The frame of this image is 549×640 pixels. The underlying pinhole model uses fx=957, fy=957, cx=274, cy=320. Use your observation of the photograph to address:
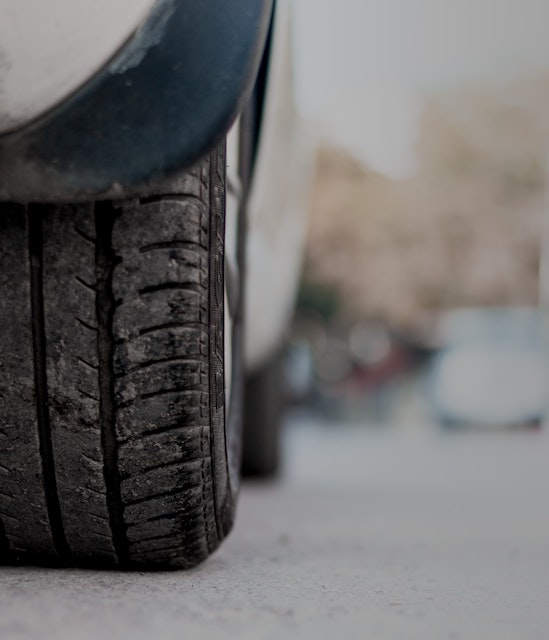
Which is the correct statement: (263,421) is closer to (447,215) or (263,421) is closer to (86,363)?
(86,363)

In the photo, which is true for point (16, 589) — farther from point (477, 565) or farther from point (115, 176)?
point (477, 565)

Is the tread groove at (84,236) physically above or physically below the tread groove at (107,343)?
above

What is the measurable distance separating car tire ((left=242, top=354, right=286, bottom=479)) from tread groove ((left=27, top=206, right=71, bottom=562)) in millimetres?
2419

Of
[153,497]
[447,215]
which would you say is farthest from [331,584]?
[447,215]

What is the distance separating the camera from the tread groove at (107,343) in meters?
1.22

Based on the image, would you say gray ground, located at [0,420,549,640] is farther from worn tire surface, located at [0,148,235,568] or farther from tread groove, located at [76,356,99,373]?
tread groove, located at [76,356,99,373]

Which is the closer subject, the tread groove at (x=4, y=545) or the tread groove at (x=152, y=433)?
the tread groove at (x=152, y=433)

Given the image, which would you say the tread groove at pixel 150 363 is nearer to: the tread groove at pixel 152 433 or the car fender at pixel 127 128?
the tread groove at pixel 152 433

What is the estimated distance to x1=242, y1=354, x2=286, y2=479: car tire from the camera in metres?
3.80

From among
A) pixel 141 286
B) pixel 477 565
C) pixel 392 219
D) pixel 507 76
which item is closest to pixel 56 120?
pixel 141 286

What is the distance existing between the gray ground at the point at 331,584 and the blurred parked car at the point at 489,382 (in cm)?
922

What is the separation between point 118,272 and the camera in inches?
48.1

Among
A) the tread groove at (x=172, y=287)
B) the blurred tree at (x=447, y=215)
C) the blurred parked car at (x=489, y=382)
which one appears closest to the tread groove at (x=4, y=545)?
the tread groove at (x=172, y=287)

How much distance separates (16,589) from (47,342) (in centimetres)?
34
